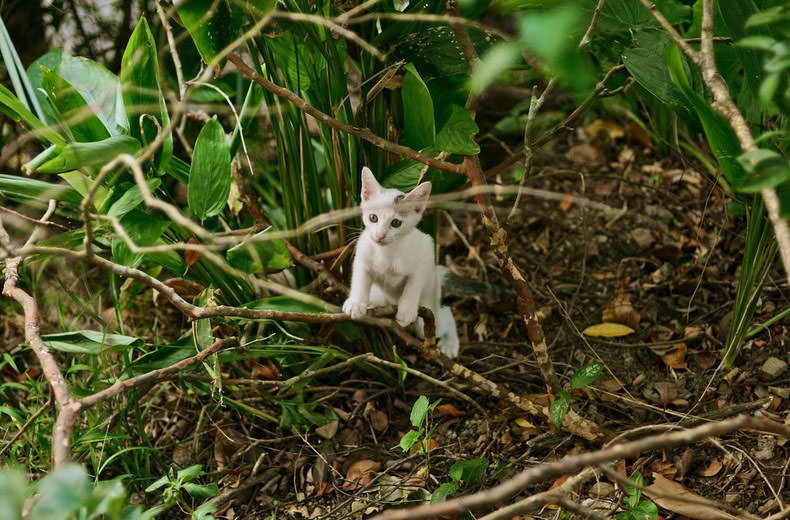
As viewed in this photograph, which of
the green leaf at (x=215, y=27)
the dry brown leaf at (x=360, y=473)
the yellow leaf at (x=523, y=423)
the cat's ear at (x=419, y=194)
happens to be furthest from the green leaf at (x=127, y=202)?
the yellow leaf at (x=523, y=423)

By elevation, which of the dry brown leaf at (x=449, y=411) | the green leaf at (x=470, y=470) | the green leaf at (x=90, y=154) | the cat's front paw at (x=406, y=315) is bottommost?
the dry brown leaf at (x=449, y=411)

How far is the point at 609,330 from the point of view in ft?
6.77

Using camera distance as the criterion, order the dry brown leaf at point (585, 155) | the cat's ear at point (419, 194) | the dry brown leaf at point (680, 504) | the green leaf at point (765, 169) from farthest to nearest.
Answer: the dry brown leaf at point (585, 155), the cat's ear at point (419, 194), the dry brown leaf at point (680, 504), the green leaf at point (765, 169)

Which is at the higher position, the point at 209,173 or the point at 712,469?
the point at 209,173

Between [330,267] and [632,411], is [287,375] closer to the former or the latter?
[330,267]

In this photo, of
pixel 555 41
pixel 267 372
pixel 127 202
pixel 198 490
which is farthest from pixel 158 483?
pixel 555 41

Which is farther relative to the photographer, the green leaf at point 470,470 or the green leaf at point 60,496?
the green leaf at point 470,470

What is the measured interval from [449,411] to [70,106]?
1309 millimetres

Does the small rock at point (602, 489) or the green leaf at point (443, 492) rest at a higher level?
the green leaf at point (443, 492)

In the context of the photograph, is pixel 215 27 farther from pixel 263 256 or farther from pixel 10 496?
pixel 10 496

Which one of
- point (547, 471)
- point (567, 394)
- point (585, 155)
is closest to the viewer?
point (547, 471)

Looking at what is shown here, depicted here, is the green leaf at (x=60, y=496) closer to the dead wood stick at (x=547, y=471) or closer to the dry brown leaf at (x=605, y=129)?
the dead wood stick at (x=547, y=471)

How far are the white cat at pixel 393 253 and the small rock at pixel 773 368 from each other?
929 millimetres

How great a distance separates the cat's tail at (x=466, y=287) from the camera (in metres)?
2.15
